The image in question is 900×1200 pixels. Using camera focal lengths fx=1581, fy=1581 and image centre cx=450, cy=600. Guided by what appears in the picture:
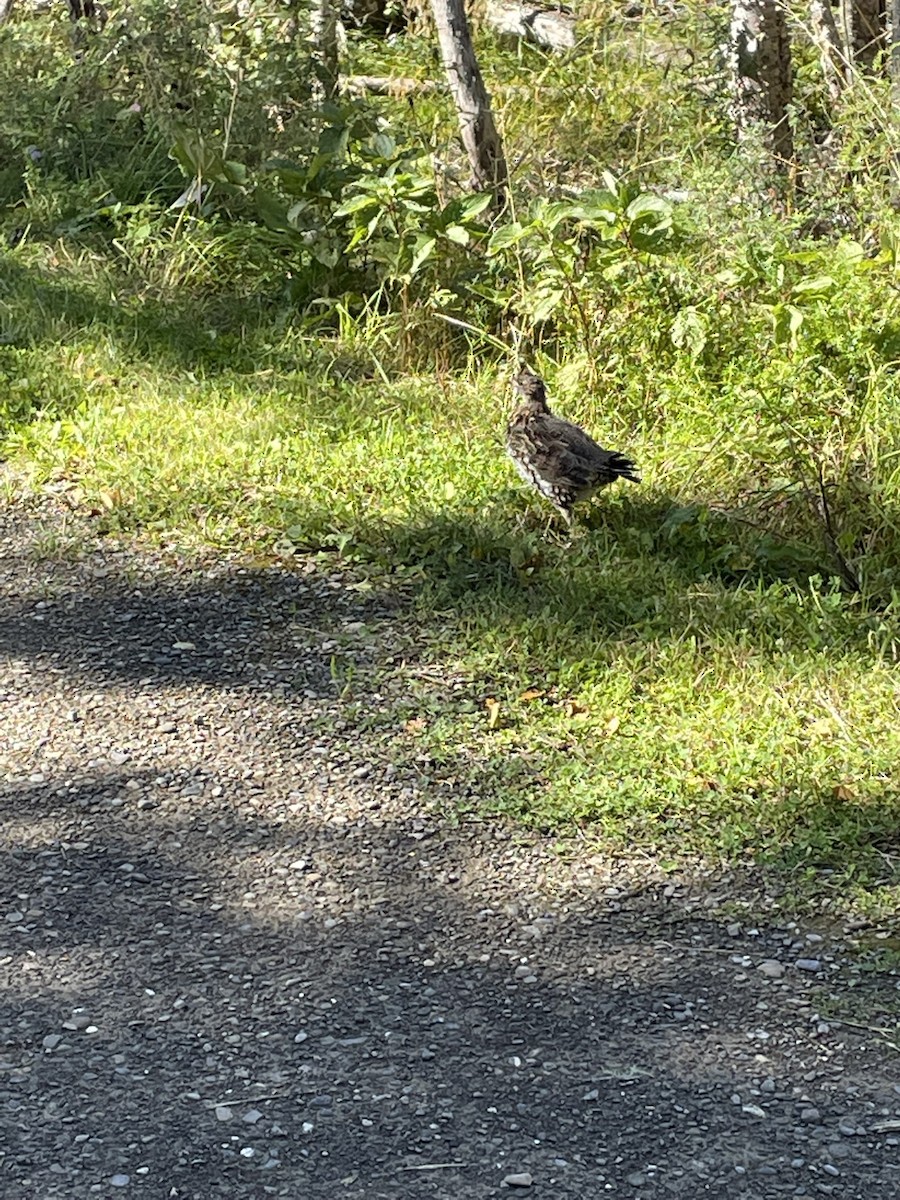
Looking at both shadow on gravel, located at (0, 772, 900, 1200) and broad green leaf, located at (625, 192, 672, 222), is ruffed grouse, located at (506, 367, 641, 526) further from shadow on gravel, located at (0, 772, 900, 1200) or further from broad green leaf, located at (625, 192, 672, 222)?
shadow on gravel, located at (0, 772, 900, 1200)

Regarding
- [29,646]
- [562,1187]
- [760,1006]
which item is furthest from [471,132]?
[562,1187]

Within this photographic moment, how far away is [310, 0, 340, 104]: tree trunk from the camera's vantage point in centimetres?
895

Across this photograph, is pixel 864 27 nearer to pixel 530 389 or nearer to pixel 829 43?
pixel 829 43

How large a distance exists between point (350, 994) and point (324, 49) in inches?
269

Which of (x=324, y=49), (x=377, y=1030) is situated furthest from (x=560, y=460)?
(x=324, y=49)

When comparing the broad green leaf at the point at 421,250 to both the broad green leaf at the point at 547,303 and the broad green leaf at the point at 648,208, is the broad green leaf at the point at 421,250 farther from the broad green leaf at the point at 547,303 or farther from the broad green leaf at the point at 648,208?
the broad green leaf at the point at 648,208

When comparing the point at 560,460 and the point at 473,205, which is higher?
the point at 473,205

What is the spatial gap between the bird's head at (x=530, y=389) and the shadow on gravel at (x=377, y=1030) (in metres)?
2.32

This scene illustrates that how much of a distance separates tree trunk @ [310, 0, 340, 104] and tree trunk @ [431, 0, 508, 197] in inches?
35.1

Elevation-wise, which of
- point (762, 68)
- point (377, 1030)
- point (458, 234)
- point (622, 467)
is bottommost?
point (377, 1030)

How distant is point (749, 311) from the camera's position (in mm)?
6832

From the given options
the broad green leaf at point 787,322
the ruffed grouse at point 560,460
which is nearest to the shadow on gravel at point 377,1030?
the ruffed grouse at point 560,460

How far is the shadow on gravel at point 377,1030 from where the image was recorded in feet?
11.0

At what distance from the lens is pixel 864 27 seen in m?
8.65
